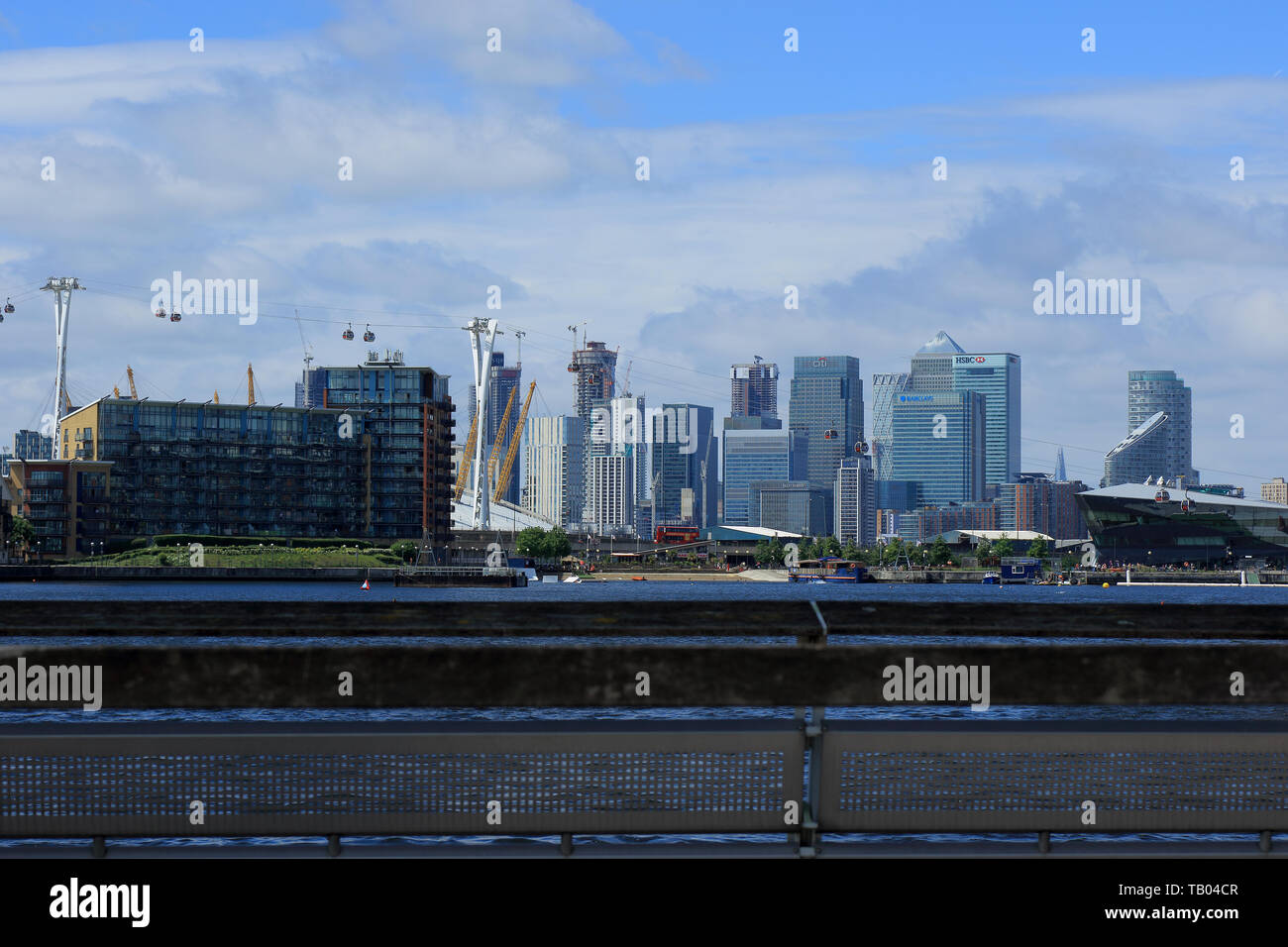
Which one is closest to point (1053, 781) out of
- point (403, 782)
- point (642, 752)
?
point (642, 752)

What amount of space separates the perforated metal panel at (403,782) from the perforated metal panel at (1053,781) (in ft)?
1.70

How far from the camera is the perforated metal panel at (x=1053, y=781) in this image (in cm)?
998

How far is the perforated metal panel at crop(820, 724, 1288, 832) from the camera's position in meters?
9.98

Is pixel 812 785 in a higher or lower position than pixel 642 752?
lower

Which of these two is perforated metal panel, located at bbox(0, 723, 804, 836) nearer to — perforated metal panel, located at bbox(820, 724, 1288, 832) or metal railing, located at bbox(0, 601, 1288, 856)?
metal railing, located at bbox(0, 601, 1288, 856)

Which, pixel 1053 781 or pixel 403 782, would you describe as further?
pixel 1053 781

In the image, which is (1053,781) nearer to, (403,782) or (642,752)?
(642,752)

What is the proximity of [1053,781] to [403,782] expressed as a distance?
4378 mm

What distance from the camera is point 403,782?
9.86 meters

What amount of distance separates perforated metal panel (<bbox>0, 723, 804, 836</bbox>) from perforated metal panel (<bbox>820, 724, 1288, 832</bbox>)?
0.52m

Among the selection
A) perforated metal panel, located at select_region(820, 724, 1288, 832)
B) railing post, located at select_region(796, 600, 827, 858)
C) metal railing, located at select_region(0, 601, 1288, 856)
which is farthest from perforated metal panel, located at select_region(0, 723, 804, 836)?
perforated metal panel, located at select_region(820, 724, 1288, 832)

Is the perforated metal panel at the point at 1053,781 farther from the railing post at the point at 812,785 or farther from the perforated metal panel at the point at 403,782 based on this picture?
the perforated metal panel at the point at 403,782
